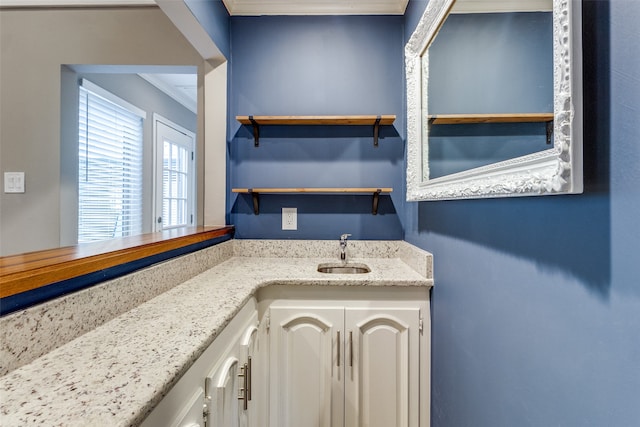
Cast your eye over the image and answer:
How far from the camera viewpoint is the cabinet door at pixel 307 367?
4.49 feet

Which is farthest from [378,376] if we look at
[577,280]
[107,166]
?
[107,166]

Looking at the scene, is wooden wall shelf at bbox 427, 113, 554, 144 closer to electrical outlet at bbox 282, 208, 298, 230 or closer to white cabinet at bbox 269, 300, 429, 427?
white cabinet at bbox 269, 300, 429, 427

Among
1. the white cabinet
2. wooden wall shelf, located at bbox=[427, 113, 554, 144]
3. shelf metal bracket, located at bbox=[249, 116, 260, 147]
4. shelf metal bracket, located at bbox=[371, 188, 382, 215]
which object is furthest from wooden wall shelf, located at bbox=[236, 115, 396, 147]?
the white cabinet

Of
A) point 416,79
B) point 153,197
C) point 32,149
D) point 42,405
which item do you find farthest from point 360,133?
point 153,197

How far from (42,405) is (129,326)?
321mm

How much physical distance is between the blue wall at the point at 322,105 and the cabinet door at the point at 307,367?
60 cm

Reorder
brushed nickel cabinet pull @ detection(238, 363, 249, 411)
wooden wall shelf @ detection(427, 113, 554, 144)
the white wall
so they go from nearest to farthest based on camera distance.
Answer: wooden wall shelf @ detection(427, 113, 554, 144) → brushed nickel cabinet pull @ detection(238, 363, 249, 411) → the white wall

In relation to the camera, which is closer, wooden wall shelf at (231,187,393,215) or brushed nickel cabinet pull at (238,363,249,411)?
brushed nickel cabinet pull at (238,363,249,411)

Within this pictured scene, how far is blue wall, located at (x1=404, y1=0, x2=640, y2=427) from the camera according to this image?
17.7 inches


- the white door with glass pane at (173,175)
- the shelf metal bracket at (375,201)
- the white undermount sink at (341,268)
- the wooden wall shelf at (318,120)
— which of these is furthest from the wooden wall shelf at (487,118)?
the white door with glass pane at (173,175)

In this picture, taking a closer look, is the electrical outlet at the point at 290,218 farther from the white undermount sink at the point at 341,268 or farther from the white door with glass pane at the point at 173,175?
the white door with glass pane at the point at 173,175

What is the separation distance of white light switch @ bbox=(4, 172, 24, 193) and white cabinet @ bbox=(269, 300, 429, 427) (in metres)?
2.01

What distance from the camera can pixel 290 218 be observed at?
6.12ft

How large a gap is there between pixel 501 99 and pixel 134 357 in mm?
1041
